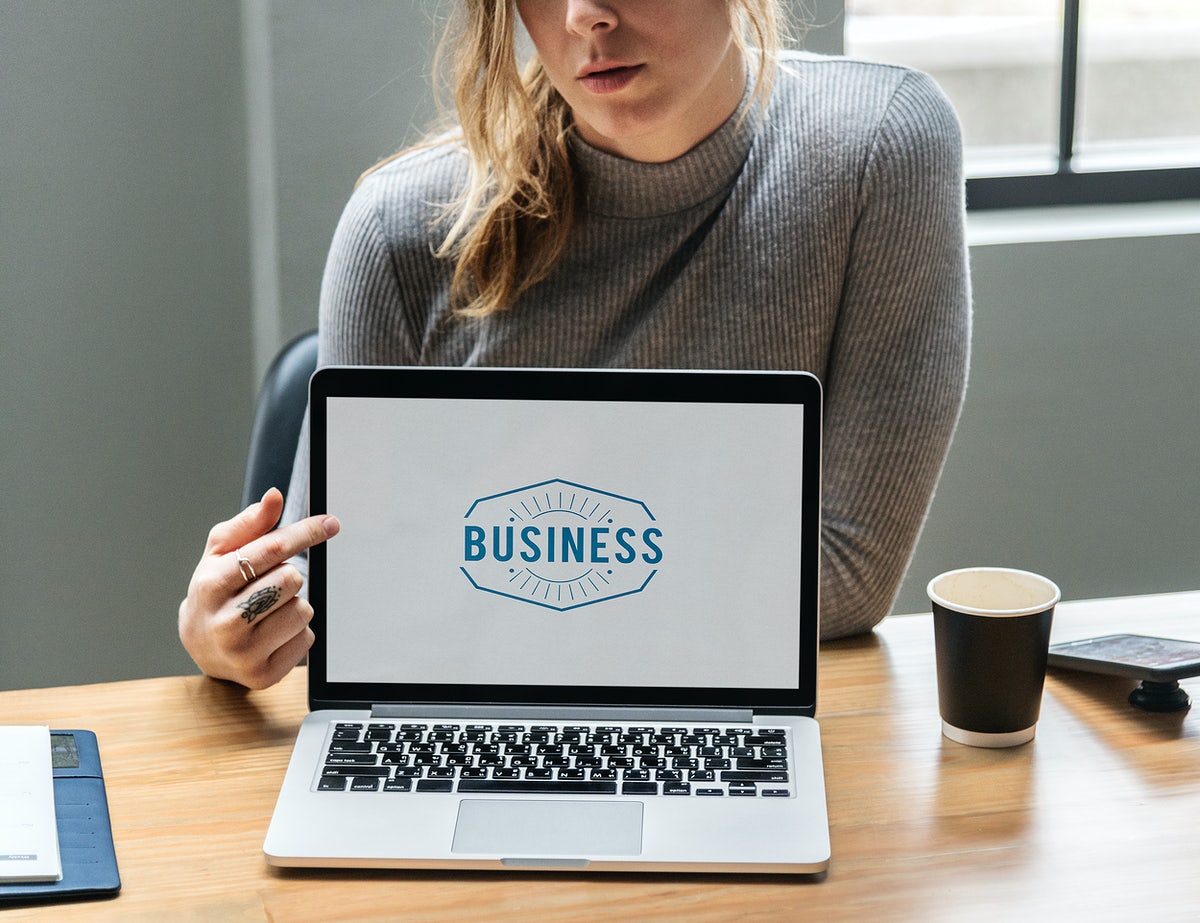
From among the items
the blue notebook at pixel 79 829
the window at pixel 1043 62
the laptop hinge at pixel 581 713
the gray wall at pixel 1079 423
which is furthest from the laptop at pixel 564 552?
the window at pixel 1043 62

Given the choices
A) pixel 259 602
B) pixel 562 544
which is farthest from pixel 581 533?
pixel 259 602

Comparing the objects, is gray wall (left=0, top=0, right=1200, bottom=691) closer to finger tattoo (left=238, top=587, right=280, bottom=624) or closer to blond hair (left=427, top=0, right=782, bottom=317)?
blond hair (left=427, top=0, right=782, bottom=317)

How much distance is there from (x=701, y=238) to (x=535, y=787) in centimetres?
65

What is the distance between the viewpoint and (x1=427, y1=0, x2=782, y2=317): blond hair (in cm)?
124

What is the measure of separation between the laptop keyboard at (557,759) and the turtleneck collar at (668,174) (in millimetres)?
588

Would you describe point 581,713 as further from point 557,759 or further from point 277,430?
point 277,430

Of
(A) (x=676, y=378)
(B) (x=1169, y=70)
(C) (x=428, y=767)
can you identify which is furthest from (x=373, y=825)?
(B) (x=1169, y=70)

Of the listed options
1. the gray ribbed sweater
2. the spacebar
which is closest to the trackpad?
the spacebar

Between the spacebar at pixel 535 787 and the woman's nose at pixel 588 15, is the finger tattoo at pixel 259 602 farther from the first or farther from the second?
the woman's nose at pixel 588 15

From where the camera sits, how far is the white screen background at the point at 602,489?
2.97ft

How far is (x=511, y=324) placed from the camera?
1.30 m

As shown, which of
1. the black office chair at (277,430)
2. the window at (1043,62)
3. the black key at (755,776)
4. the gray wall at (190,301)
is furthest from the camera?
the window at (1043,62)

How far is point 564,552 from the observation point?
2.99 ft

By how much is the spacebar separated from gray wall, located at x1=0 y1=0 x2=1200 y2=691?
3.81ft
